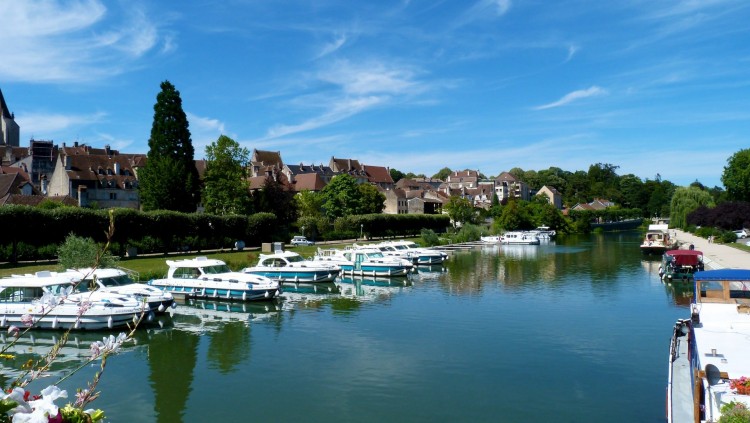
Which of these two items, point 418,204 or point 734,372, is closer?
point 734,372

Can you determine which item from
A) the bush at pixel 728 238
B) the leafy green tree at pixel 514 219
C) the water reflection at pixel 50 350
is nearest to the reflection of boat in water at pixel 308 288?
the water reflection at pixel 50 350

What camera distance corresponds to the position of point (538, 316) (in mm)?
29500

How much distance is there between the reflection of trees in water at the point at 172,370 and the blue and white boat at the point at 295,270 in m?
15.6

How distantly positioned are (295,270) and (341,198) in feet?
166

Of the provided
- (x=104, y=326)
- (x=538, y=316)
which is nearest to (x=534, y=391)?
(x=538, y=316)

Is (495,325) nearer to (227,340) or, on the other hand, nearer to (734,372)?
(227,340)

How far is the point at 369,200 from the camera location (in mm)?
98562

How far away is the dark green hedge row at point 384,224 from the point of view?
83500mm

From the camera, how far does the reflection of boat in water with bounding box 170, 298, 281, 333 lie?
28.4 m

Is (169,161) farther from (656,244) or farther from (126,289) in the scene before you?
(656,244)

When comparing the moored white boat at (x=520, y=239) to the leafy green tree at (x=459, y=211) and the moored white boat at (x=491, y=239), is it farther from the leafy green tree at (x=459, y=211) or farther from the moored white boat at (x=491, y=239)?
the leafy green tree at (x=459, y=211)

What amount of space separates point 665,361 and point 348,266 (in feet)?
98.5

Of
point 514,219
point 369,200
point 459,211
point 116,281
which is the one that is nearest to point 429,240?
point 369,200

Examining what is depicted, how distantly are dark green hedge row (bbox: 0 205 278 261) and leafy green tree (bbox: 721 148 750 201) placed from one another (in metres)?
83.0
